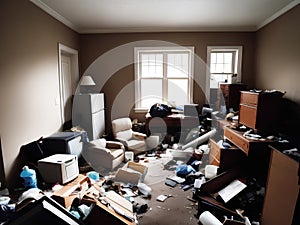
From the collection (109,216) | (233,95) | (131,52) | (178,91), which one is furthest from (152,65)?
(109,216)

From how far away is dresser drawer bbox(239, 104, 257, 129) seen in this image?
100 inches

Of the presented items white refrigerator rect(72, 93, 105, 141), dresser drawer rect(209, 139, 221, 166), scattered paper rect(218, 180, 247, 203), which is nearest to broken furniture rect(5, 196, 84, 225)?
scattered paper rect(218, 180, 247, 203)

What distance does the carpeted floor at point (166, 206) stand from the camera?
85.0 inches

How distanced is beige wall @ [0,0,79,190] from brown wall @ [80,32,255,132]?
120 cm

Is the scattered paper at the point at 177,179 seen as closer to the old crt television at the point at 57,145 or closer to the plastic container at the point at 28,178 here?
the old crt television at the point at 57,145

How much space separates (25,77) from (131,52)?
2490 mm

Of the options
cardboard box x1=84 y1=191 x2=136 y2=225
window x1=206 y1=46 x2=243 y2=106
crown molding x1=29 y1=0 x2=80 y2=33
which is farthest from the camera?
window x1=206 y1=46 x2=243 y2=106

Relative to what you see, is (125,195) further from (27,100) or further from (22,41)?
(22,41)

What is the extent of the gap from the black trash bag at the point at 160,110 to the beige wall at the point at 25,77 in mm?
1986

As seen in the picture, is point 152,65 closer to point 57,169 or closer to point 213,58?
point 213,58

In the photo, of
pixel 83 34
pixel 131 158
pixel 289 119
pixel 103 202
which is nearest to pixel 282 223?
pixel 103 202

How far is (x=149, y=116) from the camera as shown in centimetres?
439

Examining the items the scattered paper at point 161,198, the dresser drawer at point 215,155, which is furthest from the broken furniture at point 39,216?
the dresser drawer at point 215,155

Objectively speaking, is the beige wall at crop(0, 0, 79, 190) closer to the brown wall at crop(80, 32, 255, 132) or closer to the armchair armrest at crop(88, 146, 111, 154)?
the armchair armrest at crop(88, 146, 111, 154)
